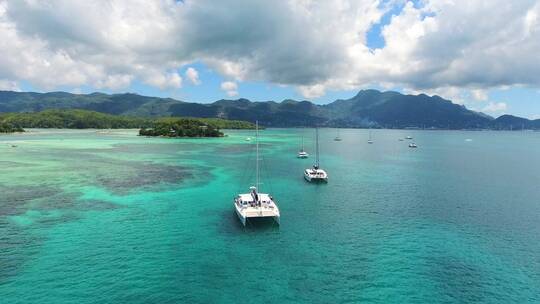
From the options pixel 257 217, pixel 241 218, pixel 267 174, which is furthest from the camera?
pixel 267 174

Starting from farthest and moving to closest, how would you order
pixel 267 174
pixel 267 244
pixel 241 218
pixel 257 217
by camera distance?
1. pixel 267 174
2. pixel 241 218
3. pixel 257 217
4. pixel 267 244

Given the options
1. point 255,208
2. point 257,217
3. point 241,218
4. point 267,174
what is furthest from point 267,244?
point 267,174

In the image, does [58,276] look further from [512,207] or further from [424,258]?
[512,207]

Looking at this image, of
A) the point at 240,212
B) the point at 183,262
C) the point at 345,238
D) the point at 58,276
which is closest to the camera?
the point at 58,276

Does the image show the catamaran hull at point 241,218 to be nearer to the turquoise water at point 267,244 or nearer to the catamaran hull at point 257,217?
the catamaran hull at point 257,217

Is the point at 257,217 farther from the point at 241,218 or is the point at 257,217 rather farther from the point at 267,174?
the point at 267,174

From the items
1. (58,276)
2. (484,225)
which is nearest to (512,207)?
(484,225)

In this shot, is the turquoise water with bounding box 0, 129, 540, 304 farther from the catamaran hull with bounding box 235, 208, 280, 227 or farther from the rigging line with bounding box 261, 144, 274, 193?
the catamaran hull with bounding box 235, 208, 280, 227

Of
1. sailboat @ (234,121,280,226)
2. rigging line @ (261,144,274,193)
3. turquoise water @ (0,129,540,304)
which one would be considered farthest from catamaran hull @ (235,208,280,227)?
rigging line @ (261,144,274,193)
